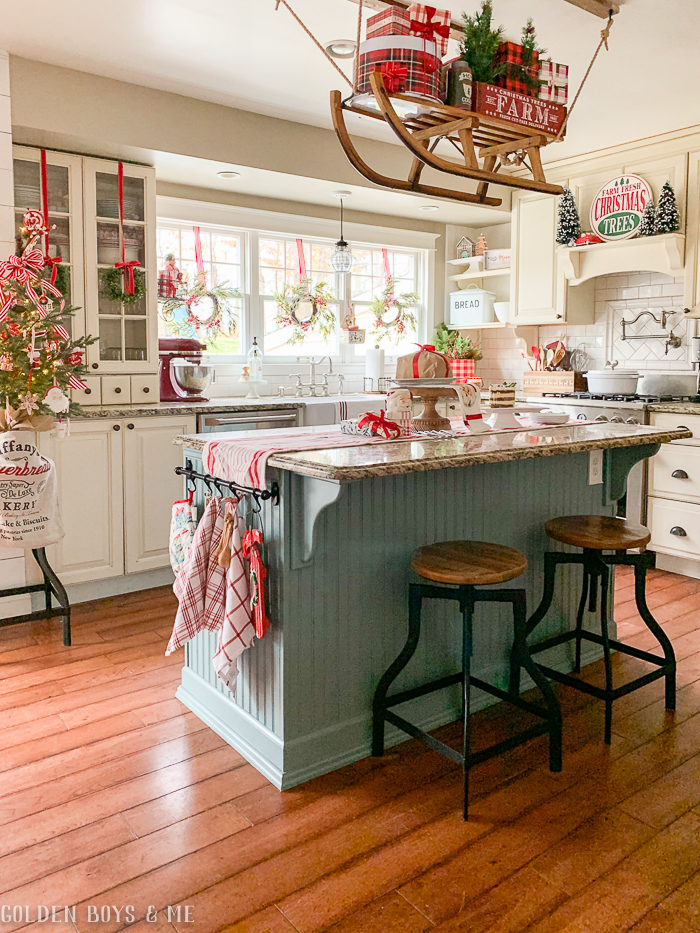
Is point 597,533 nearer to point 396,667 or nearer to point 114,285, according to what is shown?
point 396,667

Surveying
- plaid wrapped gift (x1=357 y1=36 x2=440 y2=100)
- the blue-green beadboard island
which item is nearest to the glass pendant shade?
the blue-green beadboard island

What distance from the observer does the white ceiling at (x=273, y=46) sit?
9.68 feet

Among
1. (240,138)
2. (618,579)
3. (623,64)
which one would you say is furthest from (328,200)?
(618,579)

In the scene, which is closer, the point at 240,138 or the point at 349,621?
the point at 349,621

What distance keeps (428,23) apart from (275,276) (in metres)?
3.36

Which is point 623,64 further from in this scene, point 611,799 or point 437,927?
point 437,927

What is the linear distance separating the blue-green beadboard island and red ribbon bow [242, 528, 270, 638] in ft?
0.14

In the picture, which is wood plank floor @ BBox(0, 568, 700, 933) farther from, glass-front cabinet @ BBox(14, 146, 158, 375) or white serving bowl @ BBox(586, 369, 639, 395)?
white serving bowl @ BBox(586, 369, 639, 395)

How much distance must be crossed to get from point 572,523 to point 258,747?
1.30 metres

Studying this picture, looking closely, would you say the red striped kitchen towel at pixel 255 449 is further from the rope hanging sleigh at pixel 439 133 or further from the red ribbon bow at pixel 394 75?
the red ribbon bow at pixel 394 75

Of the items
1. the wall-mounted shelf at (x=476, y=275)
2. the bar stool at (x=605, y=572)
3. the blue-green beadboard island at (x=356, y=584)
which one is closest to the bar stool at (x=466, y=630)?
the blue-green beadboard island at (x=356, y=584)

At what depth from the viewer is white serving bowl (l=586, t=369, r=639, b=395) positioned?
463cm

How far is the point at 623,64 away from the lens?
3477 mm

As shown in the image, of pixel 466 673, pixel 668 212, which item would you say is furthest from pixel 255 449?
pixel 668 212
